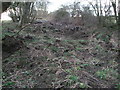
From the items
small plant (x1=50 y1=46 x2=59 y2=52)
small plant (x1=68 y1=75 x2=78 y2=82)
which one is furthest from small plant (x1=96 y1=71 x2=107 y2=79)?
small plant (x1=50 y1=46 x2=59 y2=52)

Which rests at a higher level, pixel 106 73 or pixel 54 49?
pixel 54 49

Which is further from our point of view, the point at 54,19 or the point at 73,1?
the point at 54,19

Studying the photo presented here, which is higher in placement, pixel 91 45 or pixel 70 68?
pixel 91 45

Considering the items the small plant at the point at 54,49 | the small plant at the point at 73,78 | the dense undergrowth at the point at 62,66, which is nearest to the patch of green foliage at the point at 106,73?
the dense undergrowth at the point at 62,66

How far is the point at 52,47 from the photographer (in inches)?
234

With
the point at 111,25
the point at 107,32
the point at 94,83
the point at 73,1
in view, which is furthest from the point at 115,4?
the point at 94,83

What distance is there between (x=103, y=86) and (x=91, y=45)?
338 cm

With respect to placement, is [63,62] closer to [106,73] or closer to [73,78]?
[73,78]

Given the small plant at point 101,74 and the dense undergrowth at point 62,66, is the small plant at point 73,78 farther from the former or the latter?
the small plant at point 101,74

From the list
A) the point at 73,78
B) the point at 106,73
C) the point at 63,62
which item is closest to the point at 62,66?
the point at 63,62

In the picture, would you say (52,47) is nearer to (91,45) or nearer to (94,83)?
(91,45)

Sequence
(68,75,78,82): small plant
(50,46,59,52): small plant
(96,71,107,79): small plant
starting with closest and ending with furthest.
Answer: (68,75,78,82): small plant
(96,71,107,79): small plant
(50,46,59,52): small plant

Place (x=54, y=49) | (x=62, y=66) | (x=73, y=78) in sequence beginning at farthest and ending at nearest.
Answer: (x=54, y=49)
(x=62, y=66)
(x=73, y=78)

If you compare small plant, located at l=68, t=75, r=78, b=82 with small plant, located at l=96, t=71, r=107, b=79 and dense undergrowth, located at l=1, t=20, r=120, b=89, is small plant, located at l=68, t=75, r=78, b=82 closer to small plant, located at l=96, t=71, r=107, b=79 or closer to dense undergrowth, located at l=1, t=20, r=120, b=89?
dense undergrowth, located at l=1, t=20, r=120, b=89
